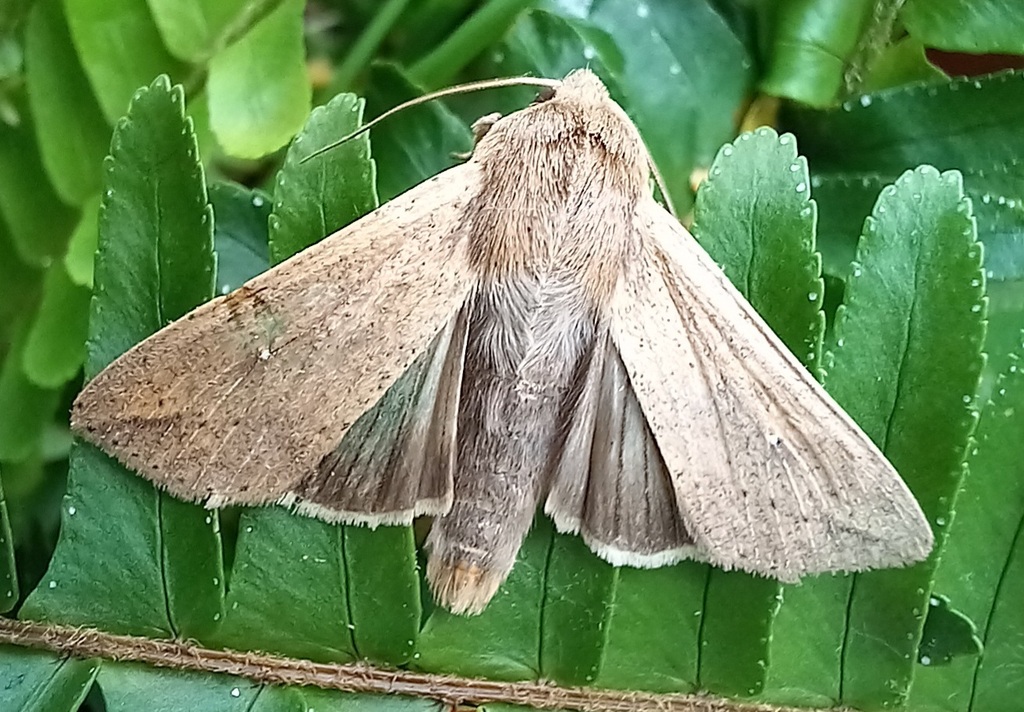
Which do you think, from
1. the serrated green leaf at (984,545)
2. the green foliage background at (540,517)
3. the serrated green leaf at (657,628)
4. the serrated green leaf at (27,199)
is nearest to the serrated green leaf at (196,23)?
the green foliage background at (540,517)

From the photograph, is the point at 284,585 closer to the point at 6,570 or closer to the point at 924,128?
the point at 6,570

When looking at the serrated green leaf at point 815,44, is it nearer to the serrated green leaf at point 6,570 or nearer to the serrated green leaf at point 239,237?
the serrated green leaf at point 239,237

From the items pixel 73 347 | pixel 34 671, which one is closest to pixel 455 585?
pixel 34 671

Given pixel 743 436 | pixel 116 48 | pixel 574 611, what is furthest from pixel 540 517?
pixel 116 48

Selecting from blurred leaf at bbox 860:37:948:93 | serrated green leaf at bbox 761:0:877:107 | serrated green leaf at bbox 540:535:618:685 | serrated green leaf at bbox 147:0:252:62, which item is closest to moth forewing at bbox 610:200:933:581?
serrated green leaf at bbox 540:535:618:685

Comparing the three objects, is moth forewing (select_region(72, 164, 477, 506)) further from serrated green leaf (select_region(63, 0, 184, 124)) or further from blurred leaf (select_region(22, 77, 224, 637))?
serrated green leaf (select_region(63, 0, 184, 124))

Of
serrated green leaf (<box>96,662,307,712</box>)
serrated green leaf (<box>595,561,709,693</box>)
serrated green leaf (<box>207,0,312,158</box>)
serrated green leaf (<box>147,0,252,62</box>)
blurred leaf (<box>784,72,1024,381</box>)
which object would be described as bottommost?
serrated green leaf (<box>595,561,709,693</box>)
